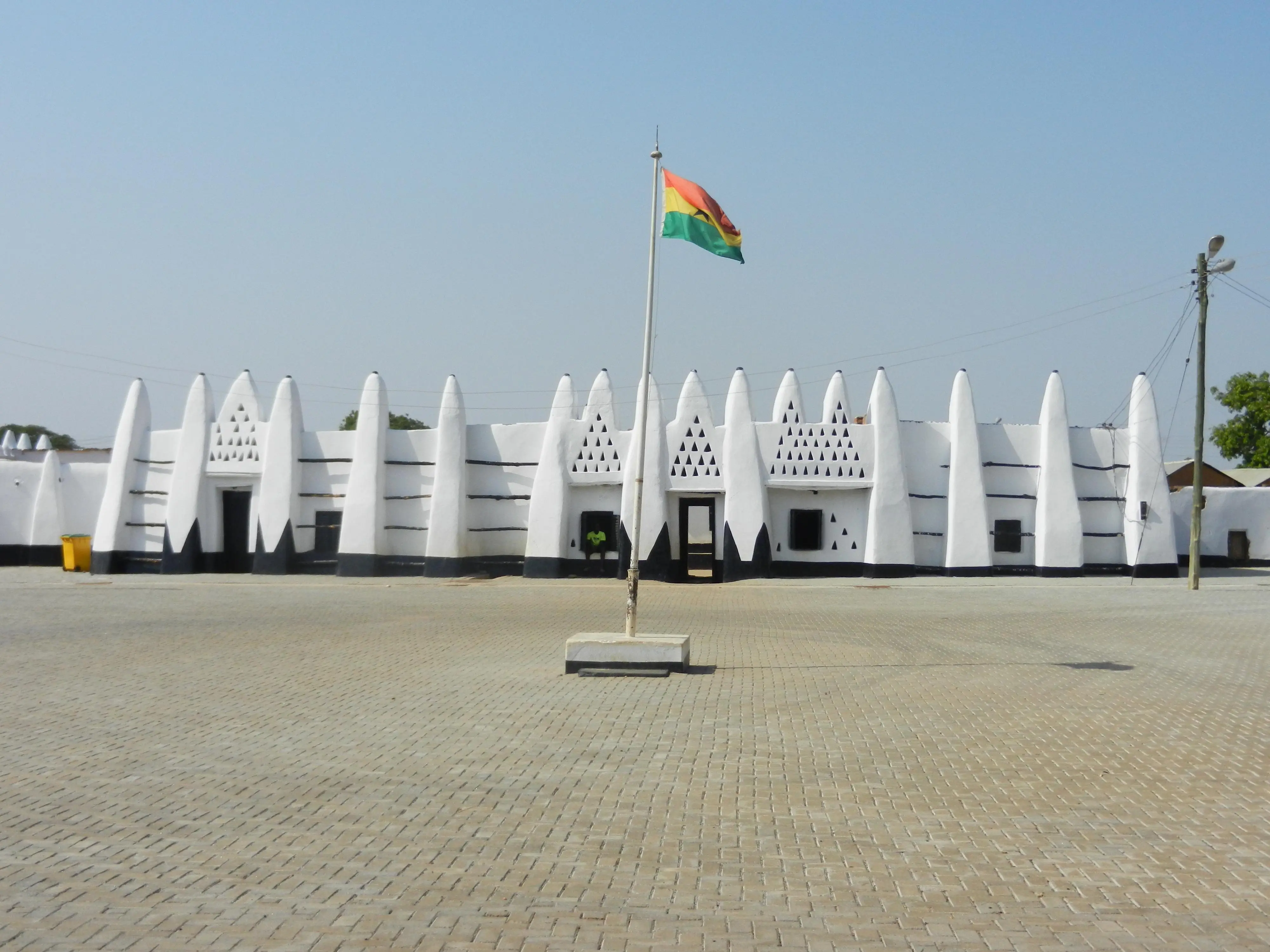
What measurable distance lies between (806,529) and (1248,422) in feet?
146

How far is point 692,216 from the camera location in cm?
1445

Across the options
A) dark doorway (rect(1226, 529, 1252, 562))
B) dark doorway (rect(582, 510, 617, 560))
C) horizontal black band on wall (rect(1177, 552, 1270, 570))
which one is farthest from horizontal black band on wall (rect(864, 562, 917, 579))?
dark doorway (rect(1226, 529, 1252, 562))

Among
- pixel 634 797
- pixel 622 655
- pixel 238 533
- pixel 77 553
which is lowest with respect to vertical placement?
pixel 634 797

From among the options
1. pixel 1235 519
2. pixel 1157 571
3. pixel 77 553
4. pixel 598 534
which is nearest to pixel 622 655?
pixel 598 534

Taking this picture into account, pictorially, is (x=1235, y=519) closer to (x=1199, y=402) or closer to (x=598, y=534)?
(x=1199, y=402)

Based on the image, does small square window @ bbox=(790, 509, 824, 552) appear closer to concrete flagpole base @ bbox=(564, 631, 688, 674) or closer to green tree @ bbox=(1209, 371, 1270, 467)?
concrete flagpole base @ bbox=(564, 631, 688, 674)

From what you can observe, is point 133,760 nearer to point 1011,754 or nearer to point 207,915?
point 207,915

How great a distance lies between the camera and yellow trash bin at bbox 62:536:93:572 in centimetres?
3394

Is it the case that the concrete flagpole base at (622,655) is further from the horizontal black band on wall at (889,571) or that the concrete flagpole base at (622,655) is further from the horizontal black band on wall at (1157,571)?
the horizontal black band on wall at (1157,571)

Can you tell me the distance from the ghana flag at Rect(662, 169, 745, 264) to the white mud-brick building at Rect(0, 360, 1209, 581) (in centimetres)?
1620

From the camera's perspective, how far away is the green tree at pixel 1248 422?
2482 inches

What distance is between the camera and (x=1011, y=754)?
8.91 metres

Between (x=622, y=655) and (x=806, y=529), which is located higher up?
(x=806, y=529)

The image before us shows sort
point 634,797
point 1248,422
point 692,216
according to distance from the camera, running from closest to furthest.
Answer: point 634,797 < point 692,216 < point 1248,422
